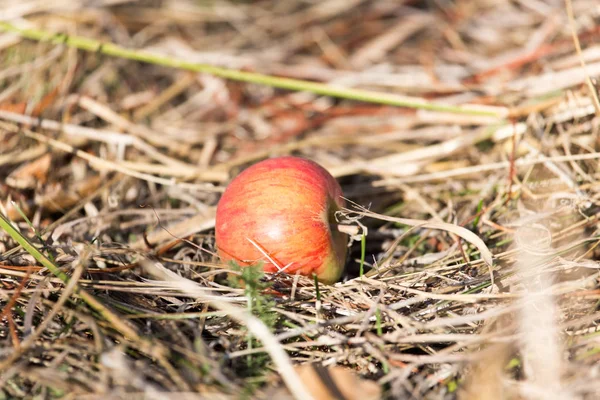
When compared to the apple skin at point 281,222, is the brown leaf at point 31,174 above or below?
below

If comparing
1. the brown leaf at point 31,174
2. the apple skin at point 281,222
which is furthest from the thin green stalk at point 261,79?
the apple skin at point 281,222

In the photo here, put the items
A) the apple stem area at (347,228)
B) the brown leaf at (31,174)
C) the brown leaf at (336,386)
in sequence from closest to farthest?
the brown leaf at (336,386) → the apple stem area at (347,228) → the brown leaf at (31,174)

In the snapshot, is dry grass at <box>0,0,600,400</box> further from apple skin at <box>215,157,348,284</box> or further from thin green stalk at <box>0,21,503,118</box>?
thin green stalk at <box>0,21,503,118</box>

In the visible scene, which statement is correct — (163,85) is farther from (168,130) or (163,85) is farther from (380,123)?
(380,123)

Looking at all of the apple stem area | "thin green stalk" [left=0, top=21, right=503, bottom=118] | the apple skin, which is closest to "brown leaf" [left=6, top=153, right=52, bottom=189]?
"thin green stalk" [left=0, top=21, right=503, bottom=118]

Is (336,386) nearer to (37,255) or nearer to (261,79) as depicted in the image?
(37,255)

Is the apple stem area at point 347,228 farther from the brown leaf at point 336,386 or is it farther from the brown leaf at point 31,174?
the brown leaf at point 31,174
